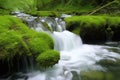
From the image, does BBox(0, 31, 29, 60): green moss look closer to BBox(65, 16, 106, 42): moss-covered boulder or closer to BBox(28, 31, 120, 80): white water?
BBox(28, 31, 120, 80): white water

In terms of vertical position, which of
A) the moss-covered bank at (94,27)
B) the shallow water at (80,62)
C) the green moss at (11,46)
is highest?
the moss-covered bank at (94,27)

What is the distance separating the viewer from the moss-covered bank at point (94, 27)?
10.8 m

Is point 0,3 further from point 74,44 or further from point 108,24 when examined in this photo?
point 108,24

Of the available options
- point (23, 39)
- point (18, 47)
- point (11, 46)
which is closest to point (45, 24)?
point (23, 39)

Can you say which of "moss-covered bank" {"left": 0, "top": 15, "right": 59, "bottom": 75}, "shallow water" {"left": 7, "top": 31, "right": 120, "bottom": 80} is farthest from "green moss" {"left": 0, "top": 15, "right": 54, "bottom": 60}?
"shallow water" {"left": 7, "top": 31, "right": 120, "bottom": 80}

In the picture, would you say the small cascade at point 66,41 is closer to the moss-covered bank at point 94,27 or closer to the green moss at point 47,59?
the moss-covered bank at point 94,27

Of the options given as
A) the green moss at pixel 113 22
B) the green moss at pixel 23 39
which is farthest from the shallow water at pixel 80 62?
the green moss at pixel 113 22

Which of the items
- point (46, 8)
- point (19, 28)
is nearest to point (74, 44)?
point (19, 28)

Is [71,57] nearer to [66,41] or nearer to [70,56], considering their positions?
[70,56]

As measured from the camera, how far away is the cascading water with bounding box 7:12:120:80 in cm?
646

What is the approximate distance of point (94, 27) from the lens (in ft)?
35.8

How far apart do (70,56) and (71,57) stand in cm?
14

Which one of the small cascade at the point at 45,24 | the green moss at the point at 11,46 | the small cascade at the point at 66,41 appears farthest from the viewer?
the small cascade at the point at 45,24

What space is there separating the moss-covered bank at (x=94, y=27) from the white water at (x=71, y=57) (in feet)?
1.96
